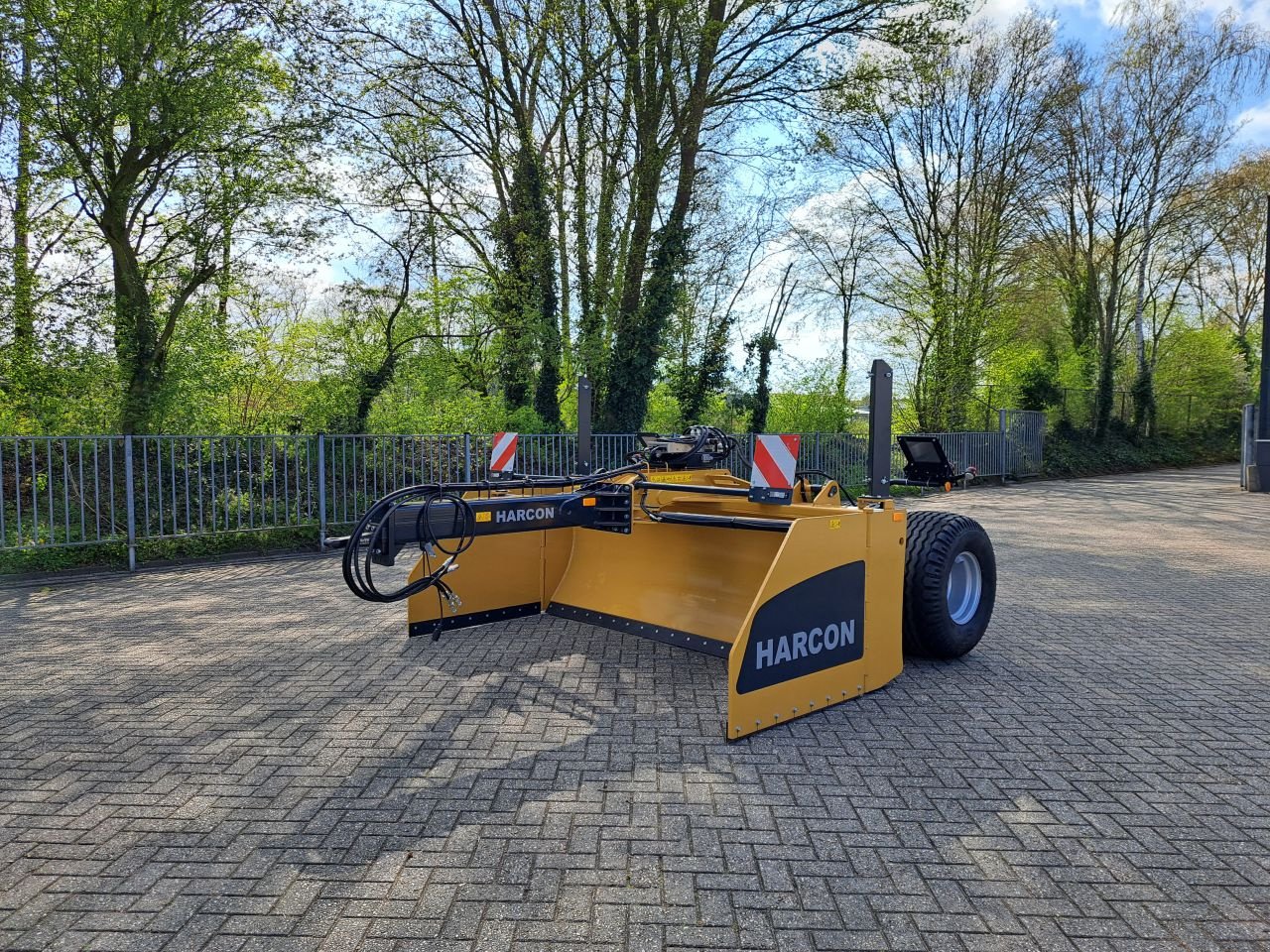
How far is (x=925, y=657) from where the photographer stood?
5.26m

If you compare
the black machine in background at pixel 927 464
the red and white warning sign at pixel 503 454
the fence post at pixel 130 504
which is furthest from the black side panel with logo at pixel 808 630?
the fence post at pixel 130 504

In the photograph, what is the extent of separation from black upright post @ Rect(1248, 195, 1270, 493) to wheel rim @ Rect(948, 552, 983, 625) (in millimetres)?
16338

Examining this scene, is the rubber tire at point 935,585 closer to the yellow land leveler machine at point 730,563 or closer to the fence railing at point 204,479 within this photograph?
the yellow land leveler machine at point 730,563

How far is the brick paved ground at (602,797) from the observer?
2498 mm

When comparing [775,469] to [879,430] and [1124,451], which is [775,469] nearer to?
[879,430]

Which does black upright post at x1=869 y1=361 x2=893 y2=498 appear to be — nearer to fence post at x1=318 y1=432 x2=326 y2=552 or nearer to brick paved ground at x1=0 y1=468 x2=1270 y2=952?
brick paved ground at x1=0 y1=468 x2=1270 y2=952

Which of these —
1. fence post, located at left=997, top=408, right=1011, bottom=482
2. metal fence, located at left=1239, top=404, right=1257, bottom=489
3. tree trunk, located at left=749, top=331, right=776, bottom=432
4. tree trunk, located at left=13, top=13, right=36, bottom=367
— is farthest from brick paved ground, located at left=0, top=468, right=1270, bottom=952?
fence post, located at left=997, top=408, right=1011, bottom=482

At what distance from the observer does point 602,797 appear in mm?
3299

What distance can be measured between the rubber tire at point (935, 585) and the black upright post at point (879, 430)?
498mm

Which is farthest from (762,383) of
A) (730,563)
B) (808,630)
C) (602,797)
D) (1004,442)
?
(602,797)

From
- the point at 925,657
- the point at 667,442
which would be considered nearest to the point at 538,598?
the point at 667,442

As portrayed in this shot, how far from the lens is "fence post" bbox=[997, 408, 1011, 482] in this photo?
2370cm

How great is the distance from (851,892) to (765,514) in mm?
2681

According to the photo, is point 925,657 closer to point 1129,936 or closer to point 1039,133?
point 1129,936
